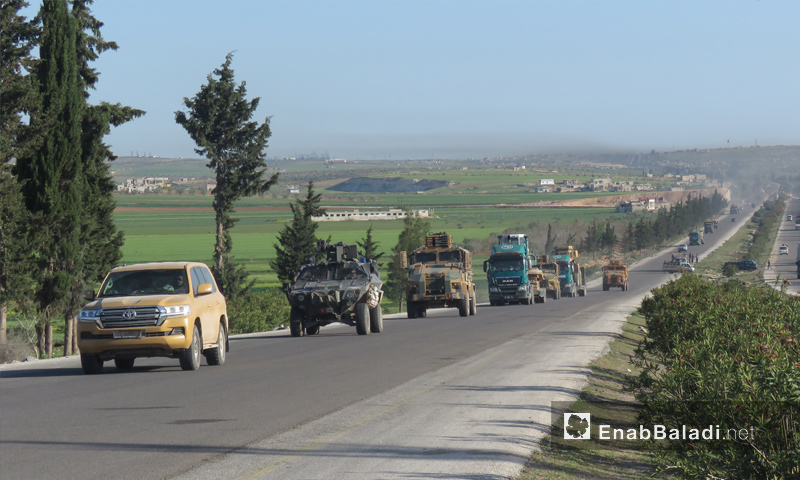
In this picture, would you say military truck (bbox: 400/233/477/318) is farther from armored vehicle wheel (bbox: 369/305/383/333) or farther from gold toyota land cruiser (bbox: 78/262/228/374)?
gold toyota land cruiser (bbox: 78/262/228/374)

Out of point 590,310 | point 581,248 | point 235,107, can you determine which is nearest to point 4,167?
point 590,310

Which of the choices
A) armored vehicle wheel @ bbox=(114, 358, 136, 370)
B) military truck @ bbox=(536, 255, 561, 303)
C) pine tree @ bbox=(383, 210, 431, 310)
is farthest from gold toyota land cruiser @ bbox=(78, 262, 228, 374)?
pine tree @ bbox=(383, 210, 431, 310)

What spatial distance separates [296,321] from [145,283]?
10.8 metres

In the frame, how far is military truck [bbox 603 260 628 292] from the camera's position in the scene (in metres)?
79.3

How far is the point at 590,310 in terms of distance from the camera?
45500 mm

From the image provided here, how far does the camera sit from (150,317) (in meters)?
16.3

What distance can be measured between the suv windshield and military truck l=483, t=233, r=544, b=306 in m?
33.5

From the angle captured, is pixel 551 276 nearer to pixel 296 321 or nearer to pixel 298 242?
pixel 298 242

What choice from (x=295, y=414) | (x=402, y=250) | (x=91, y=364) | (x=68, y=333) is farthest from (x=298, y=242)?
(x=295, y=414)

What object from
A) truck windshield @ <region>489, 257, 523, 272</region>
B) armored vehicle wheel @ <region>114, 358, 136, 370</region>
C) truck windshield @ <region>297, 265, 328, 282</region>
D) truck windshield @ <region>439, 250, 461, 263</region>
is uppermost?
truck windshield @ <region>297, 265, 328, 282</region>

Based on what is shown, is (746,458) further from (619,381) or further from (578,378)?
(619,381)

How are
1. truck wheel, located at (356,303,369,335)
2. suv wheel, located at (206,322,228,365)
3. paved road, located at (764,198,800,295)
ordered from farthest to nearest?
paved road, located at (764,198,800,295)
truck wheel, located at (356,303,369,335)
suv wheel, located at (206,322,228,365)

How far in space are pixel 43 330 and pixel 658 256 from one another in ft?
375

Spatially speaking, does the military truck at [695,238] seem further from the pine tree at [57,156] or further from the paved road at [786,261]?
the pine tree at [57,156]
